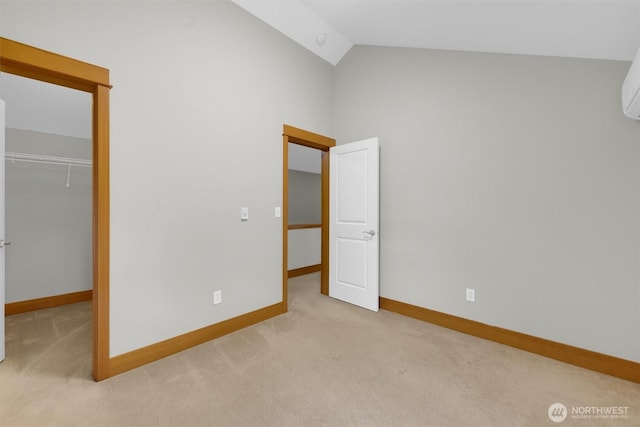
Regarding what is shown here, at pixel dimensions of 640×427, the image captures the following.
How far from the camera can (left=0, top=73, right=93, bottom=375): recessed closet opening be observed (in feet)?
8.38

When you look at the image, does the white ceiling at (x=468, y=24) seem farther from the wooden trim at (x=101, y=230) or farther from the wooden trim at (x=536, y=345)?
the wooden trim at (x=536, y=345)

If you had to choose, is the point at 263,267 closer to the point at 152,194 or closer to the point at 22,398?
the point at 152,194

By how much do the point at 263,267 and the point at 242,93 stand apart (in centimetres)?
171

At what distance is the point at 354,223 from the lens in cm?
317

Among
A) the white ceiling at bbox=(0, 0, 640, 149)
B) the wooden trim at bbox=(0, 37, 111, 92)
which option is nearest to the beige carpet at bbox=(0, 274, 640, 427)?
the wooden trim at bbox=(0, 37, 111, 92)

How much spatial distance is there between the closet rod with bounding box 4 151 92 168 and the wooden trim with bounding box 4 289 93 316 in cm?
150

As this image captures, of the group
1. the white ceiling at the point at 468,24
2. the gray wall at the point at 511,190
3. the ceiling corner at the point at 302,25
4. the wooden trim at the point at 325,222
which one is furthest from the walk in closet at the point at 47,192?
the gray wall at the point at 511,190

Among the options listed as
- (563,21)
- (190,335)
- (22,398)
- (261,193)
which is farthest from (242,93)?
(22,398)

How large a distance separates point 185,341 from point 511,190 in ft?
9.73

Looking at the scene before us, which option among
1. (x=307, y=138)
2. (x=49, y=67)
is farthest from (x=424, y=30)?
(x=49, y=67)

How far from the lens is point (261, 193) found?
2.68m

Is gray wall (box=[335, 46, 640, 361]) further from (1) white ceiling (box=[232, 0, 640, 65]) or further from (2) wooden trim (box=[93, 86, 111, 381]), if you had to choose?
(2) wooden trim (box=[93, 86, 111, 381])

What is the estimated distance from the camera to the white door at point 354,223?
2.97m

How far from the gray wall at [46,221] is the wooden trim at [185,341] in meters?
2.03
